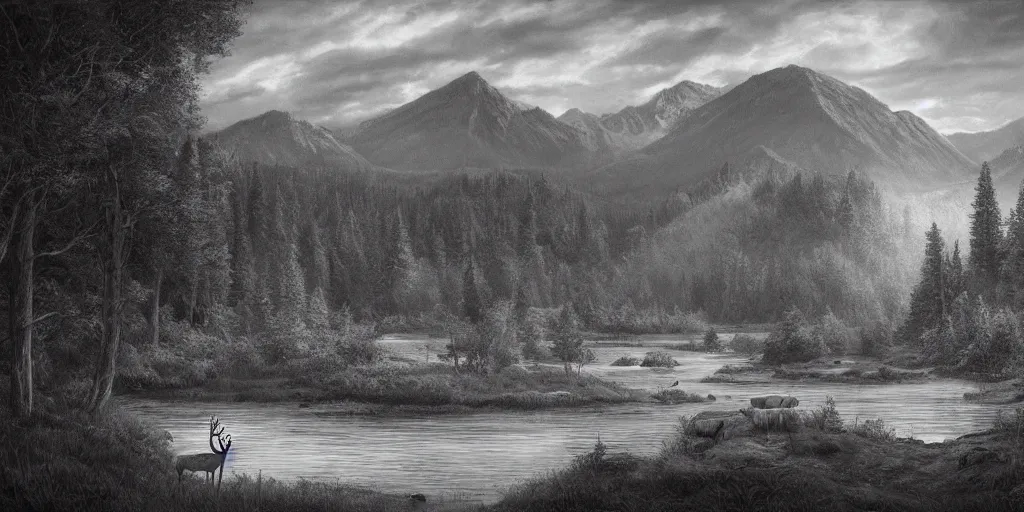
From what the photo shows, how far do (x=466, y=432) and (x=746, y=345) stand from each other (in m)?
69.9

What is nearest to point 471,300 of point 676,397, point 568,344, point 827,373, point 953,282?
point 568,344

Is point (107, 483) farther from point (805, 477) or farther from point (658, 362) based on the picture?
point (658, 362)

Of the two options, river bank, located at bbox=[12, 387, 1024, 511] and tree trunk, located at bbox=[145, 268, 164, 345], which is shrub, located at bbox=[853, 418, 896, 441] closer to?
river bank, located at bbox=[12, 387, 1024, 511]

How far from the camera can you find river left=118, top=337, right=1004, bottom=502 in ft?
102

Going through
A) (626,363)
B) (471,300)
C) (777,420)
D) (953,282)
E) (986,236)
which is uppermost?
(986,236)

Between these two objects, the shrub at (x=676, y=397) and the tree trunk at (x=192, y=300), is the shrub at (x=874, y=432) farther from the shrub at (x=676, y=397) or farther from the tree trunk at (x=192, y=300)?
Answer: the tree trunk at (x=192, y=300)

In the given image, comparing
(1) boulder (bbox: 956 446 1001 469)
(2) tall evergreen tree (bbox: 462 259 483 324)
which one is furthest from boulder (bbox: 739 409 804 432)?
(2) tall evergreen tree (bbox: 462 259 483 324)

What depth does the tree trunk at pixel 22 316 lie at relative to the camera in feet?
78.4

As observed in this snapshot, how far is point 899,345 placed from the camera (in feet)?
311

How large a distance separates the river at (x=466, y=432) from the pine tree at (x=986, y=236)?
3921 centimetres

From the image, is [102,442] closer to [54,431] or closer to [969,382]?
[54,431]

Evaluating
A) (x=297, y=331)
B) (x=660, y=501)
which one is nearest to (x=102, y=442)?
(x=660, y=501)

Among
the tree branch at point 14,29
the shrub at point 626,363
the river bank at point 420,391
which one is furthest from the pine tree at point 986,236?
the tree branch at point 14,29

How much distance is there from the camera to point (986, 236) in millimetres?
99438
